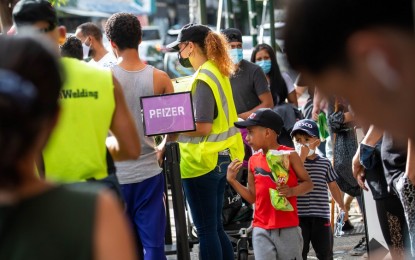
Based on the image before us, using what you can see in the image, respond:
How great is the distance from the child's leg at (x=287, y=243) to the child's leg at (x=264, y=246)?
0.12 ft

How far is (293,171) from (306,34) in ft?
18.9

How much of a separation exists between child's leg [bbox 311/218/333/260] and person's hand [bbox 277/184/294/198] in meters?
0.67

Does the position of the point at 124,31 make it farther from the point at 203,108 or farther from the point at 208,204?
the point at 208,204

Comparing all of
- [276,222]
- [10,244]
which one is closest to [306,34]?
[10,244]

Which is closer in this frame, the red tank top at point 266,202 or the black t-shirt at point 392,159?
the black t-shirt at point 392,159

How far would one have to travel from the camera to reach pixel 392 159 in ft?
22.4

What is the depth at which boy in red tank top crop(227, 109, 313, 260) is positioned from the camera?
7.66m


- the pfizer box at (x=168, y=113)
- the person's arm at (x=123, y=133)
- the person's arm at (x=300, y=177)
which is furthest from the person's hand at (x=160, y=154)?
the person's arm at (x=123, y=133)

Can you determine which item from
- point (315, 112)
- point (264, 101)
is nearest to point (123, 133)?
point (264, 101)

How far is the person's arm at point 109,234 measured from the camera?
2475 millimetres

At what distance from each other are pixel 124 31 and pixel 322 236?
7.43 ft

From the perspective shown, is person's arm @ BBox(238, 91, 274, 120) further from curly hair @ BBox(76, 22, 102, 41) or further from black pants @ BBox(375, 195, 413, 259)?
black pants @ BBox(375, 195, 413, 259)

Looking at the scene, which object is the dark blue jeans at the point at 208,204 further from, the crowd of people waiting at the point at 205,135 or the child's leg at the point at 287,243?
the child's leg at the point at 287,243

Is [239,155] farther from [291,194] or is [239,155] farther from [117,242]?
[117,242]
